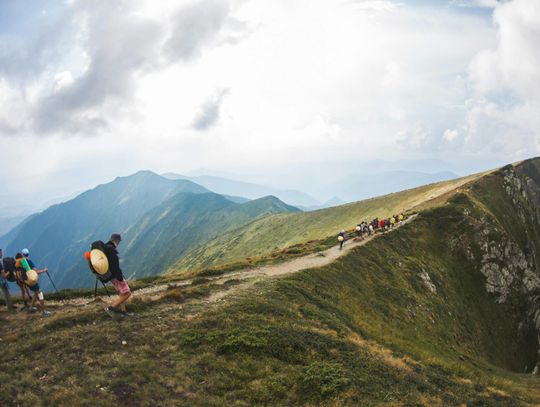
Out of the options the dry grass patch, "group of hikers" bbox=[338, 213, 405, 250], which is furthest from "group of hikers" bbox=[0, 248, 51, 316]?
"group of hikers" bbox=[338, 213, 405, 250]

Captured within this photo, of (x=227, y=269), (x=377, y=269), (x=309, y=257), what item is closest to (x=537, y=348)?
(x=377, y=269)

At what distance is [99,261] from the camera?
53.2ft

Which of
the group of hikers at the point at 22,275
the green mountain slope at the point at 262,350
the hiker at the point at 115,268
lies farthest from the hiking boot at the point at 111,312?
the group of hikers at the point at 22,275

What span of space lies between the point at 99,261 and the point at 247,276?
64.8ft

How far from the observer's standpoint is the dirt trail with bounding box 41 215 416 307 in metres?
25.4

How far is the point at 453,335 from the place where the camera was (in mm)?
39781

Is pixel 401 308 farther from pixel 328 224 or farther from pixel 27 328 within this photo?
pixel 328 224

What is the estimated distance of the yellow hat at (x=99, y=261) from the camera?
1611 cm

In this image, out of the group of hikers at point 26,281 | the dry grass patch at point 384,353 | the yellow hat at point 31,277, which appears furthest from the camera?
the yellow hat at point 31,277

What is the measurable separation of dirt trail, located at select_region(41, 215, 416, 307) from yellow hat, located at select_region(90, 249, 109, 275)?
7.02 meters

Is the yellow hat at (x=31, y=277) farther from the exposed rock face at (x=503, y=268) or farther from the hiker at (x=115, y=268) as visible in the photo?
the exposed rock face at (x=503, y=268)

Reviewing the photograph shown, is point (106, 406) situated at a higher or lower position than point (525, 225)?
higher

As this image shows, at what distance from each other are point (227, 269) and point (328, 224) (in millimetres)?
115886

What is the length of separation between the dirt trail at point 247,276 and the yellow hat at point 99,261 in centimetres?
702
